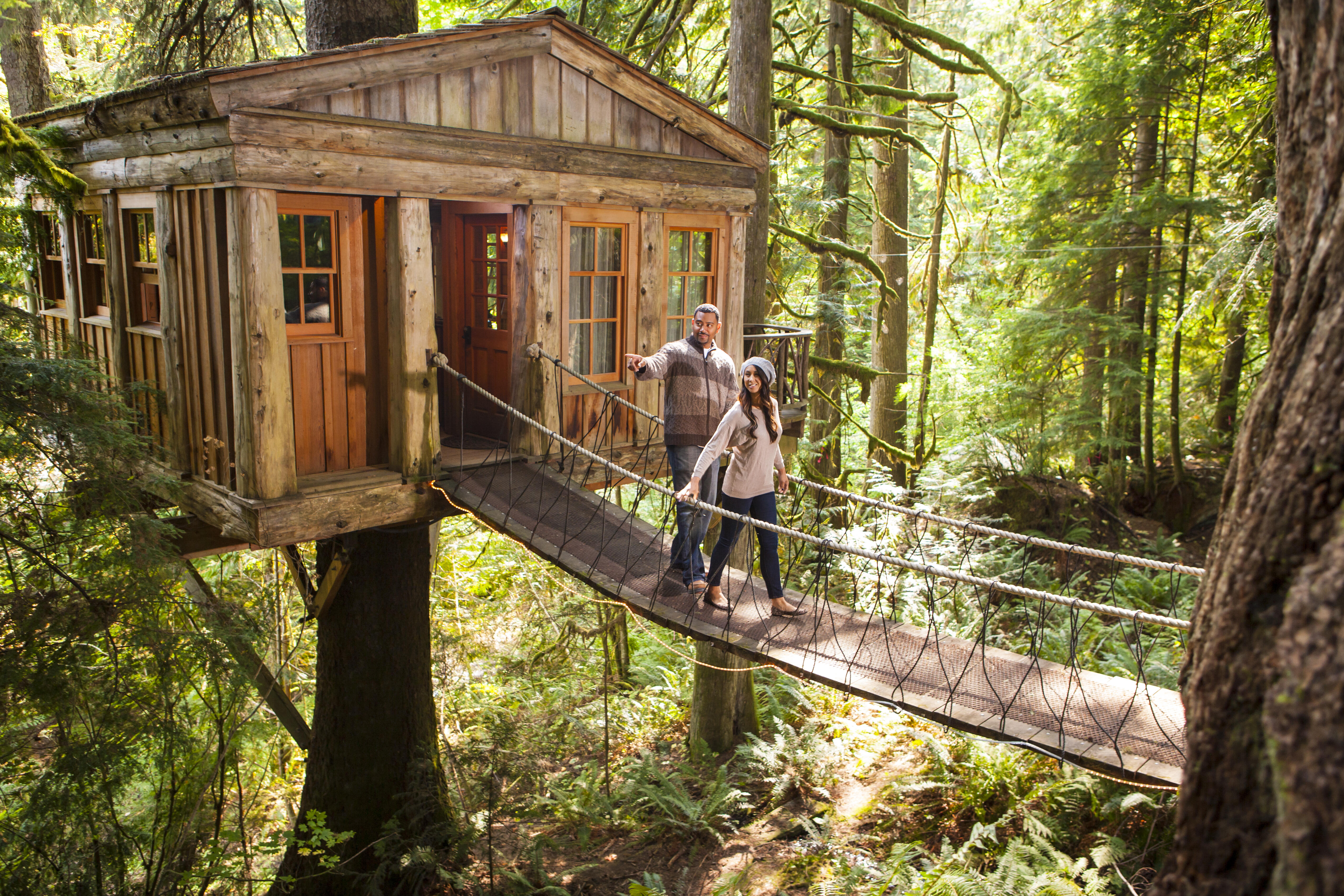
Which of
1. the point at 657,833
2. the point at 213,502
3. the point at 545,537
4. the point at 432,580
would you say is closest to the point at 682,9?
the point at 545,537

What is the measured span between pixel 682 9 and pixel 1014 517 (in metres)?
9.24

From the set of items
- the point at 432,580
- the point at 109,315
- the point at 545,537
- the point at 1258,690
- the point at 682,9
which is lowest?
the point at 432,580

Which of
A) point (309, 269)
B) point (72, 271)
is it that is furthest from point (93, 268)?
point (309, 269)

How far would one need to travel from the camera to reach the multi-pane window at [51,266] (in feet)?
26.9

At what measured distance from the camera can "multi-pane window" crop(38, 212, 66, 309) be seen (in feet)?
26.9

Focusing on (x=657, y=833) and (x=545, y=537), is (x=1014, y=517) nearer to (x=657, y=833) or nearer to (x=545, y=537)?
(x=657, y=833)

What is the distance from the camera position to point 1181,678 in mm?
2816

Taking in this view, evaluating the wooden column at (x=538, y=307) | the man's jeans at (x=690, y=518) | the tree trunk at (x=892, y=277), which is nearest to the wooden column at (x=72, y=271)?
the wooden column at (x=538, y=307)

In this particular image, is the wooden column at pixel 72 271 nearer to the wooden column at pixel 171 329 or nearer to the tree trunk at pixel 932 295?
the wooden column at pixel 171 329

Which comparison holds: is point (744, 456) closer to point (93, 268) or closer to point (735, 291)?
point (735, 291)

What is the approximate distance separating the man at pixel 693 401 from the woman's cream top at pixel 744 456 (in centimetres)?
38

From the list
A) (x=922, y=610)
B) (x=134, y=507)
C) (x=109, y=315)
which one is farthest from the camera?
(x=922, y=610)

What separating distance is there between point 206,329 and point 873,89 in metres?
7.82

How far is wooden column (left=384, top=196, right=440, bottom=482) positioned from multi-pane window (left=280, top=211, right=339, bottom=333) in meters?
0.39
